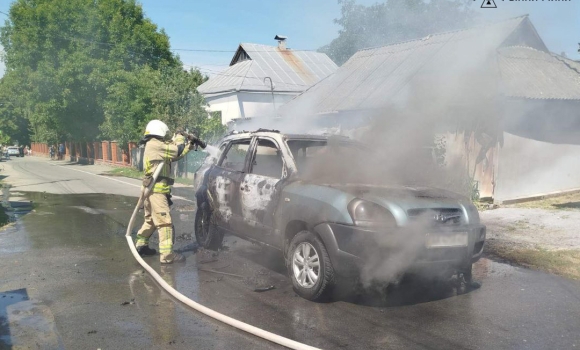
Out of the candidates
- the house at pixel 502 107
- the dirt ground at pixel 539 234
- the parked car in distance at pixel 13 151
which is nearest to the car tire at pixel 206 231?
the dirt ground at pixel 539 234

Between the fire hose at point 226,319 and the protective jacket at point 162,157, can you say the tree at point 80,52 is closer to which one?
the protective jacket at point 162,157

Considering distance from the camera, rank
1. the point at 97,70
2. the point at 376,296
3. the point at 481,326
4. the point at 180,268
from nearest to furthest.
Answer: the point at 481,326
the point at 376,296
the point at 180,268
the point at 97,70

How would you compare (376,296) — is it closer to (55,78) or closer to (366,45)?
(366,45)

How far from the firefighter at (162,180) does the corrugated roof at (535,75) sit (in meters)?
7.91

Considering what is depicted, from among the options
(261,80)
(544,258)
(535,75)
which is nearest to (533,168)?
(535,75)

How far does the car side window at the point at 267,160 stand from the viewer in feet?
18.4

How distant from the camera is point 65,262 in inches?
251

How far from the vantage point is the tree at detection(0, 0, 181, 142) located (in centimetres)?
3036

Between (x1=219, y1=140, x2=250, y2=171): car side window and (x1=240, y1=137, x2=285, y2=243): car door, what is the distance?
20 cm

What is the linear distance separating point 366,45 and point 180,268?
17.8 m

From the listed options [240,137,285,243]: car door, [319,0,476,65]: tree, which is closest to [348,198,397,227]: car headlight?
[240,137,285,243]: car door

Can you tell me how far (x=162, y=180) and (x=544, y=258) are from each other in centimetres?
525

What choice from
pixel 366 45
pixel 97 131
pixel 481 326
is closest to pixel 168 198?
pixel 481 326

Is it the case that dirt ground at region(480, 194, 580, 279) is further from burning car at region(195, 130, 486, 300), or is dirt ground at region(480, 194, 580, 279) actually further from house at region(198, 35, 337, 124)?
house at region(198, 35, 337, 124)
